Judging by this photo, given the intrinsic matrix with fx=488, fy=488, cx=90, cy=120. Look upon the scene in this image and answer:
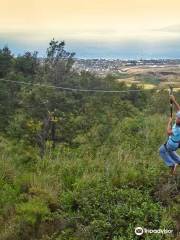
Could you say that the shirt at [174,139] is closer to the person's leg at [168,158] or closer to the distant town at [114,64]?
the person's leg at [168,158]

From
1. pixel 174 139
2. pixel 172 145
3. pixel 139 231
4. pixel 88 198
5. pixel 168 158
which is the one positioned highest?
pixel 174 139

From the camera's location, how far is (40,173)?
9086 mm

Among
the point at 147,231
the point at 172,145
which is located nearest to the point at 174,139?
the point at 172,145

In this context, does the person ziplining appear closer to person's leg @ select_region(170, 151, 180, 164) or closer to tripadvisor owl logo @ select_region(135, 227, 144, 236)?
person's leg @ select_region(170, 151, 180, 164)

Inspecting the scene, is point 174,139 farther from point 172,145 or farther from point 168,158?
point 168,158

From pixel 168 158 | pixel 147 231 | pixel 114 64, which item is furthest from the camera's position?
pixel 114 64

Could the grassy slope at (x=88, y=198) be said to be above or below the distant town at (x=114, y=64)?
below

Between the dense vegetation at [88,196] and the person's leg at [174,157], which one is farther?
the person's leg at [174,157]

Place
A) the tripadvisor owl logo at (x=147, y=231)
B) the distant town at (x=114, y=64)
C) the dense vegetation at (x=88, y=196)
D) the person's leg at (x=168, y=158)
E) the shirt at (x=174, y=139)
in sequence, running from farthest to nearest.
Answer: the distant town at (x=114, y=64) < the person's leg at (x=168, y=158) < the shirt at (x=174, y=139) < the dense vegetation at (x=88, y=196) < the tripadvisor owl logo at (x=147, y=231)

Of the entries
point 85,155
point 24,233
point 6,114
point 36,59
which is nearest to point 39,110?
point 6,114

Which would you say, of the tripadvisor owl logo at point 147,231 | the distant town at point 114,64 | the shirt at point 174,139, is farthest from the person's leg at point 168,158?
the distant town at point 114,64

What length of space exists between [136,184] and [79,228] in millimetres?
1448

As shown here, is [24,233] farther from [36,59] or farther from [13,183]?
[36,59]

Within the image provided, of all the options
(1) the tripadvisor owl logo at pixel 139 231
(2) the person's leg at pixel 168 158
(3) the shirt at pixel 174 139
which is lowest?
(1) the tripadvisor owl logo at pixel 139 231
